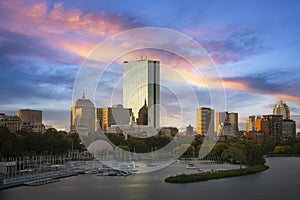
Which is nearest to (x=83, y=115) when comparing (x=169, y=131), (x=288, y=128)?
(x=169, y=131)

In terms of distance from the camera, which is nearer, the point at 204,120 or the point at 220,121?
the point at 204,120

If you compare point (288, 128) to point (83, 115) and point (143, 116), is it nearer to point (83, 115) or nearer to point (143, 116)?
point (143, 116)

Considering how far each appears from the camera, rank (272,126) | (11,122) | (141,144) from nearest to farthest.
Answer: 1. (141,144)
2. (11,122)
3. (272,126)

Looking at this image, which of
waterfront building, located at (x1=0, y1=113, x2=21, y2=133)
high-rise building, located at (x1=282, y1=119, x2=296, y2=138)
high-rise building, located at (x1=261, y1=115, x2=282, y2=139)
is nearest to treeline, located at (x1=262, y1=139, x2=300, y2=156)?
high-rise building, located at (x1=261, y1=115, x2=282, y2=139)

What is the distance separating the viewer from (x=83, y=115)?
51.0m

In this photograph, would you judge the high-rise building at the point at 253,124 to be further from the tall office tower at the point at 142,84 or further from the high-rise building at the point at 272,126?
the tall office tower at the point at 142,84

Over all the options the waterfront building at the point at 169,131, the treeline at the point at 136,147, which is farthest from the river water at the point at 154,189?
the waterfront building at the point at 169,131

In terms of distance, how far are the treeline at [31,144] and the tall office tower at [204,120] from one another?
26.6 meters

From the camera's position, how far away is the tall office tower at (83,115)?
49.6m

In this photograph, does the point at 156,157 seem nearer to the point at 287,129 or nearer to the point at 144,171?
the point at 144,171

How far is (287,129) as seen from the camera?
69.4m

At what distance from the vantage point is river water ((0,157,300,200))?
13875 millimetres

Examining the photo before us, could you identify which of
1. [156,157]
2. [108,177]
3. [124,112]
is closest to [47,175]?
[108,177]

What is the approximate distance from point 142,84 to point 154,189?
29.9 m
